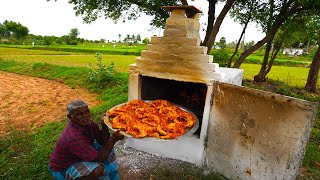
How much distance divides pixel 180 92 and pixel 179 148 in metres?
1.79

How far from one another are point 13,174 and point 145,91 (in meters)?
2.87

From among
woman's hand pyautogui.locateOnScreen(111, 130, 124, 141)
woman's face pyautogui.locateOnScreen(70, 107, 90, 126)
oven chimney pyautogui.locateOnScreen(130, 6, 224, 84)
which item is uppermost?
oven chimney pyautogui.locateOnScreen(130, 6, 224, 84)

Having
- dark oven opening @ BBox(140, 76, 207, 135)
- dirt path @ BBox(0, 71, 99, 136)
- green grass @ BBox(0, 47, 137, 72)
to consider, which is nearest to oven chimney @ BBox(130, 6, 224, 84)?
dark oven opening @ BBox(140, 76, 207, 135)

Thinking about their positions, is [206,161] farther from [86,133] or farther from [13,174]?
[13,174]

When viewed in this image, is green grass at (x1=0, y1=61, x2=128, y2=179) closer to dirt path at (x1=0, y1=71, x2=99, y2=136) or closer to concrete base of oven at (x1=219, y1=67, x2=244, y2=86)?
dirt path at (x1=0, y1=71, x2=99, y2=136)

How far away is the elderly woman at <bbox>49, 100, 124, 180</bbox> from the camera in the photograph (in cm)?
290

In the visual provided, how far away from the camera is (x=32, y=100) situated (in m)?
10.1

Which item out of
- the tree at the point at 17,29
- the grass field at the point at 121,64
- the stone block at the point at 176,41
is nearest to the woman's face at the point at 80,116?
the stone block at the point at 176,41

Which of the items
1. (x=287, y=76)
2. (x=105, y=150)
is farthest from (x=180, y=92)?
(x=287, y=76)

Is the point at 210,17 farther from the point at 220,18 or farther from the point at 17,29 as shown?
the point at 17,29

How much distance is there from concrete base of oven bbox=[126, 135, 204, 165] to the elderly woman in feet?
4.76

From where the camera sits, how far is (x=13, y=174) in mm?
4316

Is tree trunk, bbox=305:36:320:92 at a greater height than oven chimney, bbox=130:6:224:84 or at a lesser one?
lesser

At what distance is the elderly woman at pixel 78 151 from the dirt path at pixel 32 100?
4416mm
